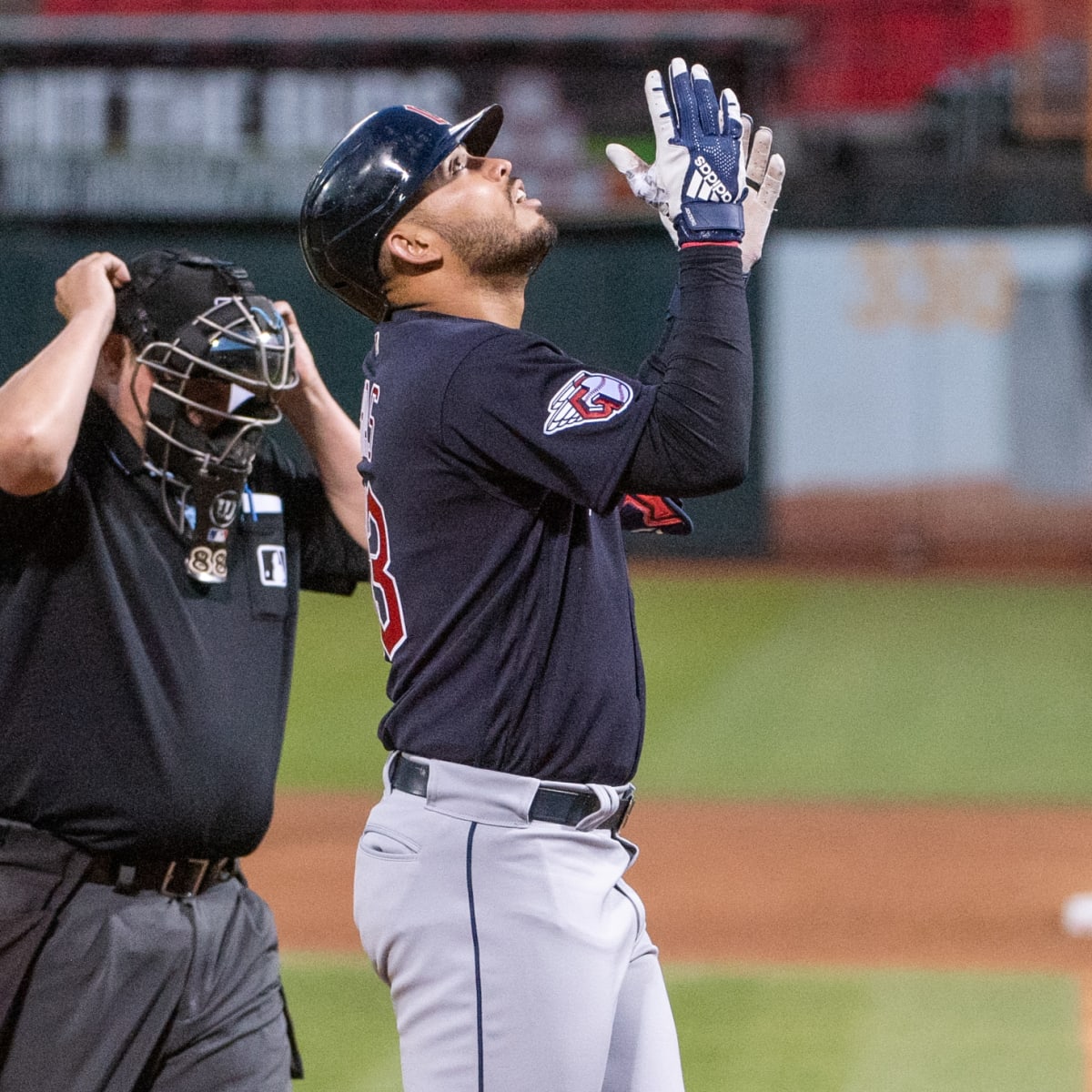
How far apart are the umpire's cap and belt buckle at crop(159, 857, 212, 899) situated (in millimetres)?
1028

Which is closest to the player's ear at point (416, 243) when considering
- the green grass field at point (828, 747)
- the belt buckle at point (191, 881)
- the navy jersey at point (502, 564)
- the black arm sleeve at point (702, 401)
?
the navy jersey at point (502, 564)

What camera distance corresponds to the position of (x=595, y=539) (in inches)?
103

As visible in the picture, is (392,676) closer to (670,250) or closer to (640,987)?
(640,987)

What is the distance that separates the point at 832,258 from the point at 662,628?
553cm

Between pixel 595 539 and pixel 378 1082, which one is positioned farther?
pixel 378 1082

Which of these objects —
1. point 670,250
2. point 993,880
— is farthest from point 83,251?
point 993,880

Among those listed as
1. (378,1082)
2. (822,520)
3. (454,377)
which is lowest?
(822,520)

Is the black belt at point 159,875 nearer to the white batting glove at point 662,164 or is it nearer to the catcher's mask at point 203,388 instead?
the catcher's mask at point 203,388

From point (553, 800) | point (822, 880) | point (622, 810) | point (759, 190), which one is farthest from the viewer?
point (822, 880)

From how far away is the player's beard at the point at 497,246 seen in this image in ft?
8.66

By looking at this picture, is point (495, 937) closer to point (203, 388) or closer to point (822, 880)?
point (203, 388)

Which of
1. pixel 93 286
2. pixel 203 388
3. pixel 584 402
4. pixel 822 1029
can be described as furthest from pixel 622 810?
pixel 822 1029

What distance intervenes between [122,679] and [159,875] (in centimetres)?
34

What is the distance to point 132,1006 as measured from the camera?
9.48ft
